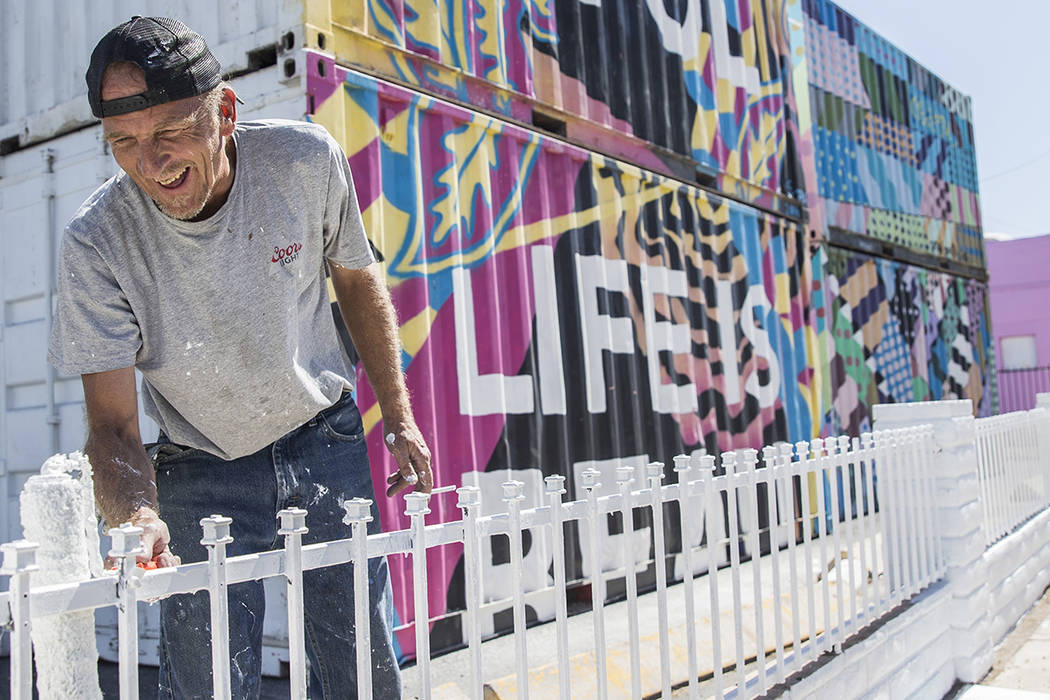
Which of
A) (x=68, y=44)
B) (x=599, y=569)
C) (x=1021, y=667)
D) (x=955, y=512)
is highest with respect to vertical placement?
(x=68, y=44)

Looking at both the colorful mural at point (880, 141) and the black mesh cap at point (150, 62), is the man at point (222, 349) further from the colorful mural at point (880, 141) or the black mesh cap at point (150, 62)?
the colorful mural at point (880, 141)

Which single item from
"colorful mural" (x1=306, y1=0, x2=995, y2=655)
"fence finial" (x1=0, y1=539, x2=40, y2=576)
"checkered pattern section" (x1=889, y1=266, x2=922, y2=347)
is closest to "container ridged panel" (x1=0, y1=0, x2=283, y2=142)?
"colorful mural" (x1=306, y1=0, x2=995, y2=655)

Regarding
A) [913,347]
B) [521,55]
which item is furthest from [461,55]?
[913,347]

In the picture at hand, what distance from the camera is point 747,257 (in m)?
5.71

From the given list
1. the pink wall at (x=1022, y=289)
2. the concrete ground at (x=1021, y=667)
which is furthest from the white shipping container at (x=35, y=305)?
the pink wall at (x=1022, y=289)

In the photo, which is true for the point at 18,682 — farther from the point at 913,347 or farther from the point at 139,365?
the point at 913,347

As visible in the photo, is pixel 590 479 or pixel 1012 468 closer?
pixel 590 479

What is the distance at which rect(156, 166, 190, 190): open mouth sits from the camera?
157 centimetres

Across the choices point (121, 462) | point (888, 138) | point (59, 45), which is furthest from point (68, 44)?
point (888, 138)

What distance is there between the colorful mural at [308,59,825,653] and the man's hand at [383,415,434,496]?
4.26 ft

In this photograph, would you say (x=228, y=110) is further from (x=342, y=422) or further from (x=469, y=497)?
(x=469, y=497)

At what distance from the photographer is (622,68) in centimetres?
485

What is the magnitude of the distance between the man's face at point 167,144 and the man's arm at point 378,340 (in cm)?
45

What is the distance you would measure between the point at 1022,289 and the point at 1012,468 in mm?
17611
